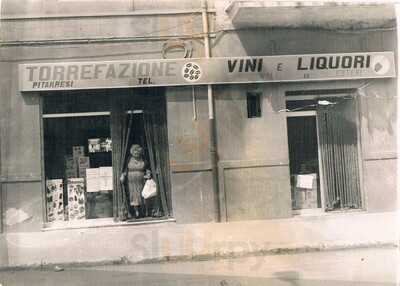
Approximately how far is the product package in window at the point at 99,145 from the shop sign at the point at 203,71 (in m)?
0.90

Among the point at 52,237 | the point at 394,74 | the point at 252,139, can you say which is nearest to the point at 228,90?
the point at 252,139

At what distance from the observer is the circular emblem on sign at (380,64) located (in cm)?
730

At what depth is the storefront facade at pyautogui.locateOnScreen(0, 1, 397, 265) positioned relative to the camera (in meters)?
6.87

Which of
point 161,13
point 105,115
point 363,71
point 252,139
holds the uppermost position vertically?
point 161,13

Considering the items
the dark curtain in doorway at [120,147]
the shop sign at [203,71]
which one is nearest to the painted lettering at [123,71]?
the shop sign at [203,71]

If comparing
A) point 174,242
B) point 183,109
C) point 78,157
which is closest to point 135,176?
point 78,157

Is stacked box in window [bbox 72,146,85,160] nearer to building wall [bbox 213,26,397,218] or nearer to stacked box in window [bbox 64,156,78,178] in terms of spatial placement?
stacked box in window [bbox 64,156,78,178]

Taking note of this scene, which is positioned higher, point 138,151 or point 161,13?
point 161,13

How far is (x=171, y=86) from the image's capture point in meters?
7.08

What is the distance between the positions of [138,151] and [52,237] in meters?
1.73

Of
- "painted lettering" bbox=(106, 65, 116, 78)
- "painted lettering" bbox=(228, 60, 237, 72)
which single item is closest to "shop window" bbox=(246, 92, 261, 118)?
"painted lettering" bbox=(228, 60, 237, 72)

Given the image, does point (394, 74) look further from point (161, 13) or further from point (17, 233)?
point (17, 233)

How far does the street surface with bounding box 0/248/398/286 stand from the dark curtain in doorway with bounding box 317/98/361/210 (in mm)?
936

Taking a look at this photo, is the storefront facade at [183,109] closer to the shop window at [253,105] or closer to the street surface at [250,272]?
the shop window at [253,105]
